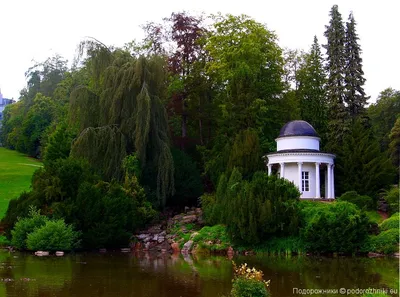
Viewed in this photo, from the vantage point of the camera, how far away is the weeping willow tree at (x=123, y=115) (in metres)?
34.4

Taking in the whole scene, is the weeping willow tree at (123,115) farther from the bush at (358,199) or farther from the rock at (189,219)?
the bush at (358,199)

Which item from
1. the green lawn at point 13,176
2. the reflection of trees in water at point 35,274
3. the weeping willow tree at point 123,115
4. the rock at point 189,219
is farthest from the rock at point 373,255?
the green lawn at point 13,176

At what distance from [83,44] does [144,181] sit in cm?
1084

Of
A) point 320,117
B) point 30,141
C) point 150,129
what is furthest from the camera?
point 30,141

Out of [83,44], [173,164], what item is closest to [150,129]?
[173,164]

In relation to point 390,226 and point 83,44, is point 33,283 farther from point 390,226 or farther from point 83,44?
point 83,44

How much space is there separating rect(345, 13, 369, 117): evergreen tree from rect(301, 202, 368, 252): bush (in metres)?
15.0

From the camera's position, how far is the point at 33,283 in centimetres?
1672

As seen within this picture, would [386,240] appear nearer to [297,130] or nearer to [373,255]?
[373,255]

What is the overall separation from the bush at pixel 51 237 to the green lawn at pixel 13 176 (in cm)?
879

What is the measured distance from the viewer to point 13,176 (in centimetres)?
5012

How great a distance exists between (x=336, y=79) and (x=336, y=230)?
57.9 feet

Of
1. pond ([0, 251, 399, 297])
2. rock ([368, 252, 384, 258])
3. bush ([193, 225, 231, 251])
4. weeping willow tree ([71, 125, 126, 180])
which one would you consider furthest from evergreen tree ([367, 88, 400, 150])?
pond ([0, 251, 399, 297])

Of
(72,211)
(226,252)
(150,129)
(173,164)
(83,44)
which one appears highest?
(83,44)
